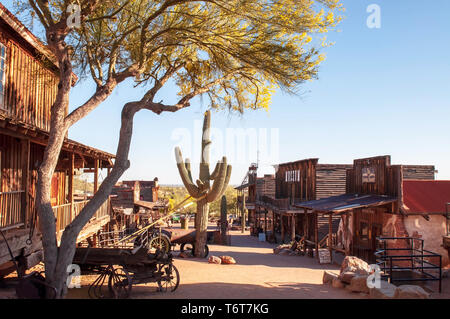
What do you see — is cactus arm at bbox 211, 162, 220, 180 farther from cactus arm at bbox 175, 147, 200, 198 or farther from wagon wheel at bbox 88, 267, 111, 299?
wagon wheel at bbox 88, 267, 111, 299

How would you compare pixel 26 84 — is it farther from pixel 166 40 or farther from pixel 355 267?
pixel 355 267

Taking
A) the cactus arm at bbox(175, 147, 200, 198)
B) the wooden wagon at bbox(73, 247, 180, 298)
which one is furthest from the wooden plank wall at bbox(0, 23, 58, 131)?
the cactus arm at bbox(175, 147, 200, 198)

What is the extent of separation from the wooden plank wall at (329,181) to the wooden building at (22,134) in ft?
52.1

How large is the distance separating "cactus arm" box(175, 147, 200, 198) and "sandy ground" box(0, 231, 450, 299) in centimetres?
311

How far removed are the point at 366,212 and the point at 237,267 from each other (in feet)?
23.8

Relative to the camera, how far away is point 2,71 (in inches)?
411

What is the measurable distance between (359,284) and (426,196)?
8.34m

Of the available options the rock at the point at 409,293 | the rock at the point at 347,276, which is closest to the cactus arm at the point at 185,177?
the rock at the point at 347,276

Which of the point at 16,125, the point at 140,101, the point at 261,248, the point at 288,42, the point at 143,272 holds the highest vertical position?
the point at 288,42

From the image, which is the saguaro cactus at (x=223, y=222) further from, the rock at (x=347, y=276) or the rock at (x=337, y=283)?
the rock at (x=347, y=276)

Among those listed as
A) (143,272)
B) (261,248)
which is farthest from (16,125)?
(261,248)

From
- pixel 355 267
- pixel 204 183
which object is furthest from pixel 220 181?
pixel 355 267

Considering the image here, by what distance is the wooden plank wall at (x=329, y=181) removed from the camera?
26172mm
